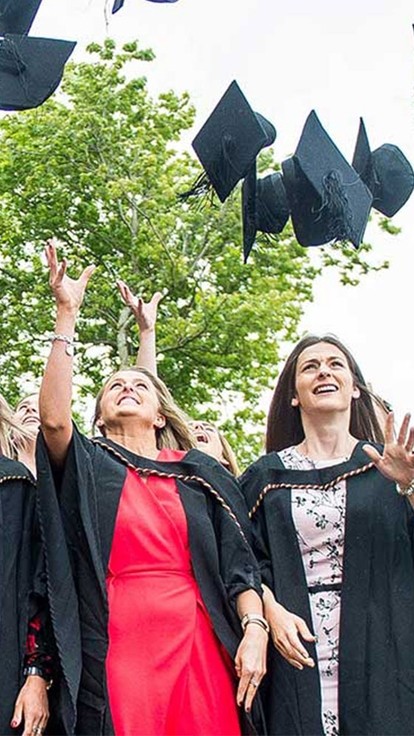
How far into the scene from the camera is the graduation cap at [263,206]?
3.77 metres

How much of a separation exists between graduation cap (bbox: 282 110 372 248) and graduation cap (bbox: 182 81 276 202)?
0.52 feet

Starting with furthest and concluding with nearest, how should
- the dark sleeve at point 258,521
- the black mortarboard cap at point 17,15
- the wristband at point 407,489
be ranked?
the black mortarboard cap at point 17,15 → the dark sleeve at point 258,521 → the wristband at point 407,489

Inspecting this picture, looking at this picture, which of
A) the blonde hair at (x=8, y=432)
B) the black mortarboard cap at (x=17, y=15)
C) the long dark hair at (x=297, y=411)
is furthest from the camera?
the black mortarboard cap at (x=17, y=15)

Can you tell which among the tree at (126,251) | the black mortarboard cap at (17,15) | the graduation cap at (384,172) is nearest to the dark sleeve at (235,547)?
the graduation cap at (384,172)

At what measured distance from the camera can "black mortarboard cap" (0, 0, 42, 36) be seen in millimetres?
3453

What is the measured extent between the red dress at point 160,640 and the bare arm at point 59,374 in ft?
0.88

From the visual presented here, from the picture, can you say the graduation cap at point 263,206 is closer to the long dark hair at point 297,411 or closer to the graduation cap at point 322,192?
the graduation cap at point 322,192

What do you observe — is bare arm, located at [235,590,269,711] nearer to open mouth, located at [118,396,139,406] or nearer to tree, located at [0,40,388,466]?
open mouth, located at [118,396,139,406]

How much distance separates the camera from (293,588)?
2.84 metres

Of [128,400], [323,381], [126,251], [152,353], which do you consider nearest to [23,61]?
[152,353]

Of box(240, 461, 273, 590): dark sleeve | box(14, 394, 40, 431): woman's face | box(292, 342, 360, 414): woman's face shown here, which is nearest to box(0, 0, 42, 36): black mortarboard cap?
box(14, 394, 40, 431): woman's face

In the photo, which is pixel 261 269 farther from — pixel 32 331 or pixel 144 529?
pixel 144 529

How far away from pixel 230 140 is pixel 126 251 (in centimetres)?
856

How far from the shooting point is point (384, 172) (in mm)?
3871
